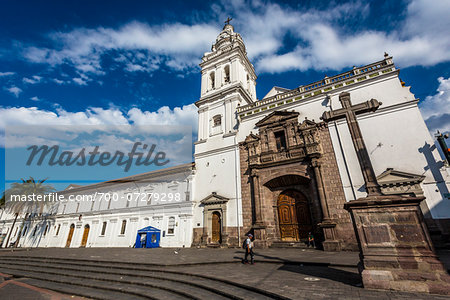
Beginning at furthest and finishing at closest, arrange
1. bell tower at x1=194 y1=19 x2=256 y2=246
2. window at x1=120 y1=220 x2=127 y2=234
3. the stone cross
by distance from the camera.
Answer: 1. window at x1=120 y1=220 x2=127 y2=234
2. bell tower at x1=194 y1=19 x2=256 y2=246
3. the stone cross

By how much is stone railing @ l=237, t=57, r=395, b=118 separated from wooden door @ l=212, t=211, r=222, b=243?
33.3ft

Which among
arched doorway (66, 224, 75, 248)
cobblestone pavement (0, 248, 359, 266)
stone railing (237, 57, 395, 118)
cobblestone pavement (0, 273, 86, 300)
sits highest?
stone railing (237, 57, 395, 118)

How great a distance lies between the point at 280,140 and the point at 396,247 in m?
12.9

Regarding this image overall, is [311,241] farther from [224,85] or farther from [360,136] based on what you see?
[224,85]

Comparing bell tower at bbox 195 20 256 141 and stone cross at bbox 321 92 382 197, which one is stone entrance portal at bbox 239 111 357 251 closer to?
bell tower at bbox 195 20 256 141

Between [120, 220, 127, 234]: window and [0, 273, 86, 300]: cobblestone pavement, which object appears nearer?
[0, 273, 86, 300]: cobblestone pavement

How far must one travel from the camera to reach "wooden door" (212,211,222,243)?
17.6 m

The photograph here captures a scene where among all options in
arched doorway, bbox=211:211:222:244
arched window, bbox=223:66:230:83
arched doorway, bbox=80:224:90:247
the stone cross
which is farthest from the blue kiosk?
the stone cross

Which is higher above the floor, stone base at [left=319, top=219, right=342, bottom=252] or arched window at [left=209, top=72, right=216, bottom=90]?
arched window at [left=209, top=72, right=216, bottom=90]

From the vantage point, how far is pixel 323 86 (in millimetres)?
16766

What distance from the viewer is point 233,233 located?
659 inches

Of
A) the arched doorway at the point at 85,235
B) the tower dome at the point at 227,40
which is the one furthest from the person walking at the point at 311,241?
the arched doorway at the point at 85,235

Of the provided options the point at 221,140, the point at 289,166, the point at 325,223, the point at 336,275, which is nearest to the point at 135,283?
the point at 336,275

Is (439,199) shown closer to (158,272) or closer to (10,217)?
(158,272)
